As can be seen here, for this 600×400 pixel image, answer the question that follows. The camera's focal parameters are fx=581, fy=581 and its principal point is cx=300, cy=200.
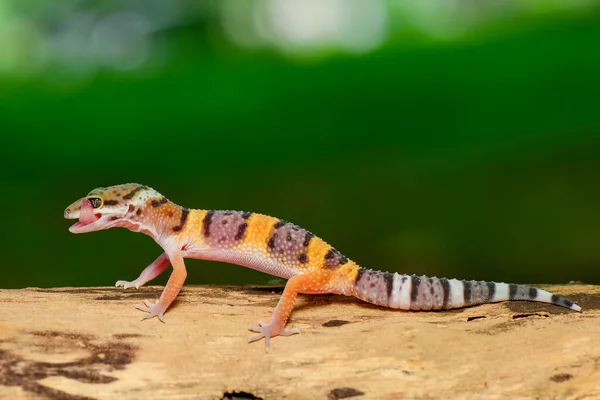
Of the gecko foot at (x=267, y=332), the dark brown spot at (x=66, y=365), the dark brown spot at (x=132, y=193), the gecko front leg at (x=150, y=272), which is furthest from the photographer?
the gecko front leg at (x=150, y=272)

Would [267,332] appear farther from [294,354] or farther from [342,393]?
[342,393]

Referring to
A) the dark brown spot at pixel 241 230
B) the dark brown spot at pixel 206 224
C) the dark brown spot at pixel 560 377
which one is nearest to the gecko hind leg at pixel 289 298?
the dark brown spot at pixel 241 230

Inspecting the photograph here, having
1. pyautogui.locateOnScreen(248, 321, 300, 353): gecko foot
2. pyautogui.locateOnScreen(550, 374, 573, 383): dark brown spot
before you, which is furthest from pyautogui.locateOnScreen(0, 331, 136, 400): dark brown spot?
pyautogui.locateOnScreen(550, 374, 573, 383): dark brown spot

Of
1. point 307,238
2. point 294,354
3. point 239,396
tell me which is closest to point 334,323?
point 294,354

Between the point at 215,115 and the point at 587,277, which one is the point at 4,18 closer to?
the point at 215,115

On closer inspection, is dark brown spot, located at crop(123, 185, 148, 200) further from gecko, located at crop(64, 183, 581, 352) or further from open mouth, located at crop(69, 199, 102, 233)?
open mouth, located at crop(69, 199, 102, 233)

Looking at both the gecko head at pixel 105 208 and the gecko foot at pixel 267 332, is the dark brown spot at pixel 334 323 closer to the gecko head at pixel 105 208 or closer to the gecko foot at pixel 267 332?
the gecko foot at pixel 267 332
